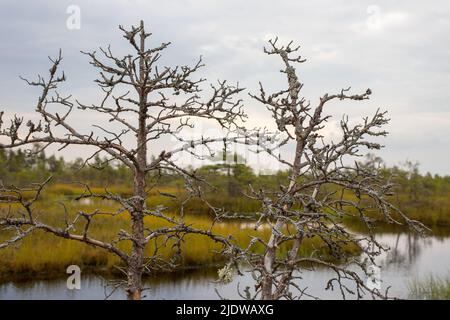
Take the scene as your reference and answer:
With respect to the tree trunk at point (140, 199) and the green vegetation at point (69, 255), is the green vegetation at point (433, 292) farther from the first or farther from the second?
the tree trunk at point (140, 199)

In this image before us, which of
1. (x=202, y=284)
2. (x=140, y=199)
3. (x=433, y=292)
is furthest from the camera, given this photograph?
(x=202, y=284)

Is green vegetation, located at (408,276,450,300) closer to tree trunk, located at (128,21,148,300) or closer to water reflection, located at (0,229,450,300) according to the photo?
water reflection, located at (0,229,450,300)

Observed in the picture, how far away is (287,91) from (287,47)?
2.03 ft

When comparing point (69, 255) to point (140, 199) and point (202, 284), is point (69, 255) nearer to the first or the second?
point (202, 284)

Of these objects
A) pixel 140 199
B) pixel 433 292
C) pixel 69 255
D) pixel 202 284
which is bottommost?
pixel 202 284

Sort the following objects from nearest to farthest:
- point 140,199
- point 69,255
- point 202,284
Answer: point 140,199 < point 202,284 < point 69,255

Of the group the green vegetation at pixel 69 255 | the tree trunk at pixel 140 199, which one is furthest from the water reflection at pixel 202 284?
the tree trunk at pixel 140 199

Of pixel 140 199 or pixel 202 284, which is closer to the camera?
pixel 140 199

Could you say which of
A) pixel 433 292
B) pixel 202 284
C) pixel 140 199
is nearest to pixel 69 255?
pixel 202 284

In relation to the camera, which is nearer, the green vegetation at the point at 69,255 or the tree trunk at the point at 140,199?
the tree trunk at the point at 140,199

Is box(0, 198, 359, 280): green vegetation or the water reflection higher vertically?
box(0, 198, 359, 280): green vegetation

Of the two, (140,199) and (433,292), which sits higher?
(140,199)

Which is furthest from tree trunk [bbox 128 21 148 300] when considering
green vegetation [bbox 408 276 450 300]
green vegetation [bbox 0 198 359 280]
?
green vegetation [bbox 408 276 450 300]
